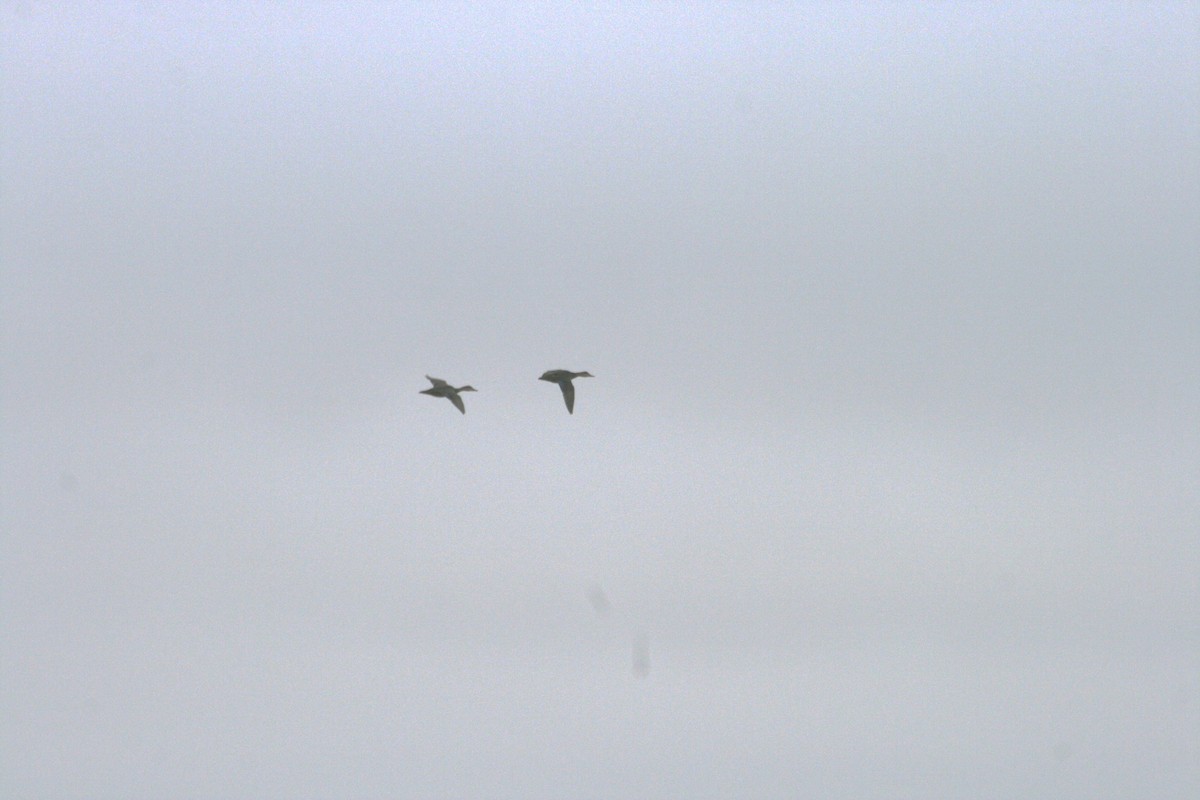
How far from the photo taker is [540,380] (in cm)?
3262

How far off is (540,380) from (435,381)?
13.8 feet

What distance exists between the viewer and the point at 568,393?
1323 inches

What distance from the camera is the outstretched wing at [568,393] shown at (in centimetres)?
3291

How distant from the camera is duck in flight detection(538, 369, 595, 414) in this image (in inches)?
1310

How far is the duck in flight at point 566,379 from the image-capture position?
109ft

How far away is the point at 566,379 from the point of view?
34094 millimetres

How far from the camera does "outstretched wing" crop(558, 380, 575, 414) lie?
108ft

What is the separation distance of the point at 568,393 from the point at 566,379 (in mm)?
766

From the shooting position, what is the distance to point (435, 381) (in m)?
33.2
